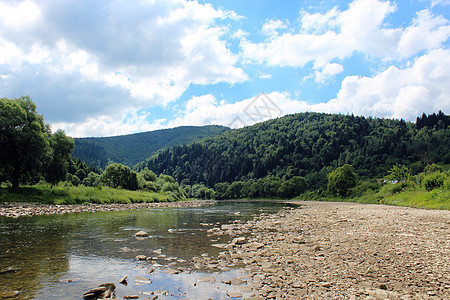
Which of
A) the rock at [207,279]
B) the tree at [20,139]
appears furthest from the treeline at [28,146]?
the rock at [207,279]

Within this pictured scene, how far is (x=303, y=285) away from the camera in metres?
7.98

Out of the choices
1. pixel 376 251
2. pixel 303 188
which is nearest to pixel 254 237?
pixel 376 251

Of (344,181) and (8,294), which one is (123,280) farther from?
(344,181)

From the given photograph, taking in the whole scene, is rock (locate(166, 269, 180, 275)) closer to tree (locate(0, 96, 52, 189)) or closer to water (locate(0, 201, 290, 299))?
water (locate(0, 201, 290, 299))

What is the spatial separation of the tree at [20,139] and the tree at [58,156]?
4309 millimetres

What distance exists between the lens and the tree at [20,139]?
136 ft

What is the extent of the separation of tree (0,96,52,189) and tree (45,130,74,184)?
Result: 4309 mm

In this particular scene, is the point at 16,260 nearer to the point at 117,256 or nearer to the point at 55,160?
the point at 117,256

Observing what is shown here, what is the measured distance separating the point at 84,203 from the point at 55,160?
10908 millimetres

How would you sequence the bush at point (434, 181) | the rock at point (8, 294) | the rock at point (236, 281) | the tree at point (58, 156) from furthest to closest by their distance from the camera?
the tree at point (58, 156) → the bush at point (434, 181) → the rock at point (236, 281) → the rock at point (8, 294)

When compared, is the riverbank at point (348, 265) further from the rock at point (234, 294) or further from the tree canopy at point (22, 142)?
the tree canopy at point (22, 142)

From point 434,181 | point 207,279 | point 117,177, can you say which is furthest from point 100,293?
point 117,177

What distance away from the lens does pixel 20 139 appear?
41.8 m

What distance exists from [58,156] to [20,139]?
1147cm
